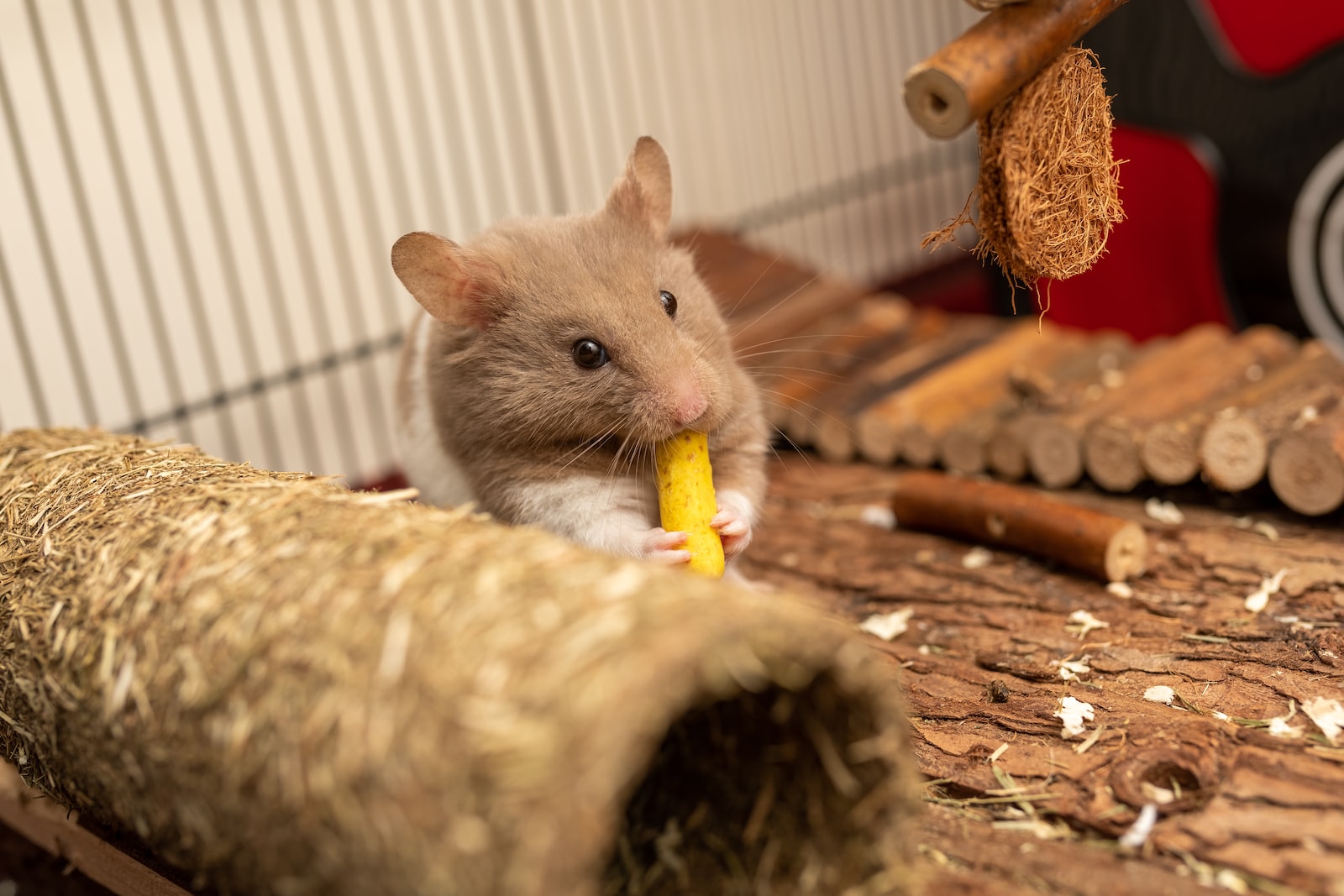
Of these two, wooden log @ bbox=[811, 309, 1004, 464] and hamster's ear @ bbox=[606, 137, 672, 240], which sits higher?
hamster's ear @ bbox=[606, 137, 672, 240]

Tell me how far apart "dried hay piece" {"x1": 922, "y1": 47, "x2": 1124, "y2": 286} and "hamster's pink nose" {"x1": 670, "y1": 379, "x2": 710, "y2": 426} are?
64 cm

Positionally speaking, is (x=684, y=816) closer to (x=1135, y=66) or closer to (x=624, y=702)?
→ (x=624, y=702)

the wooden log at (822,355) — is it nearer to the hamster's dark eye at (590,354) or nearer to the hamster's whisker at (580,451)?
the hamster's whisker at (580,451)

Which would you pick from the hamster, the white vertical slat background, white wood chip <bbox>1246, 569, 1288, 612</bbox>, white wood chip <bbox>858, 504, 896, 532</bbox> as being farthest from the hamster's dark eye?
the white vertical slat background

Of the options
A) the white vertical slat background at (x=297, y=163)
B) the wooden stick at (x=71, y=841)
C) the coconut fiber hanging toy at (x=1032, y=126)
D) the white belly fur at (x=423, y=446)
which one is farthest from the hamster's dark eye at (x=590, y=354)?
the white vertical slat background at (x=297, y=163)

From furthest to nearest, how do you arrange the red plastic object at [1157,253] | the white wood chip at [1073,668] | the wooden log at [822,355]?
the red plastic object at [1157,253], the wooden log at [822,355], the white wood chip at [1073,668]

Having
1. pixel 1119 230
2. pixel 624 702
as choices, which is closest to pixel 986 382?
pixel 1119 230

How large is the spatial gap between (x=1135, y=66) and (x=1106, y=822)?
3.89m

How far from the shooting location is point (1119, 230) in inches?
220

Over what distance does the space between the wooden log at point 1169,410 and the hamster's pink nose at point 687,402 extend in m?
1.90

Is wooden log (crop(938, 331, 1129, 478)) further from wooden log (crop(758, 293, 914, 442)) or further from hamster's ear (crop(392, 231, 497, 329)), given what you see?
hamster's ear (crop(392, 231, 497, 329))

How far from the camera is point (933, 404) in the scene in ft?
15.7

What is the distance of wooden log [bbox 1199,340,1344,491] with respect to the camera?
371cm

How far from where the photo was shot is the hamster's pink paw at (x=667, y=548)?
8.79 ft
